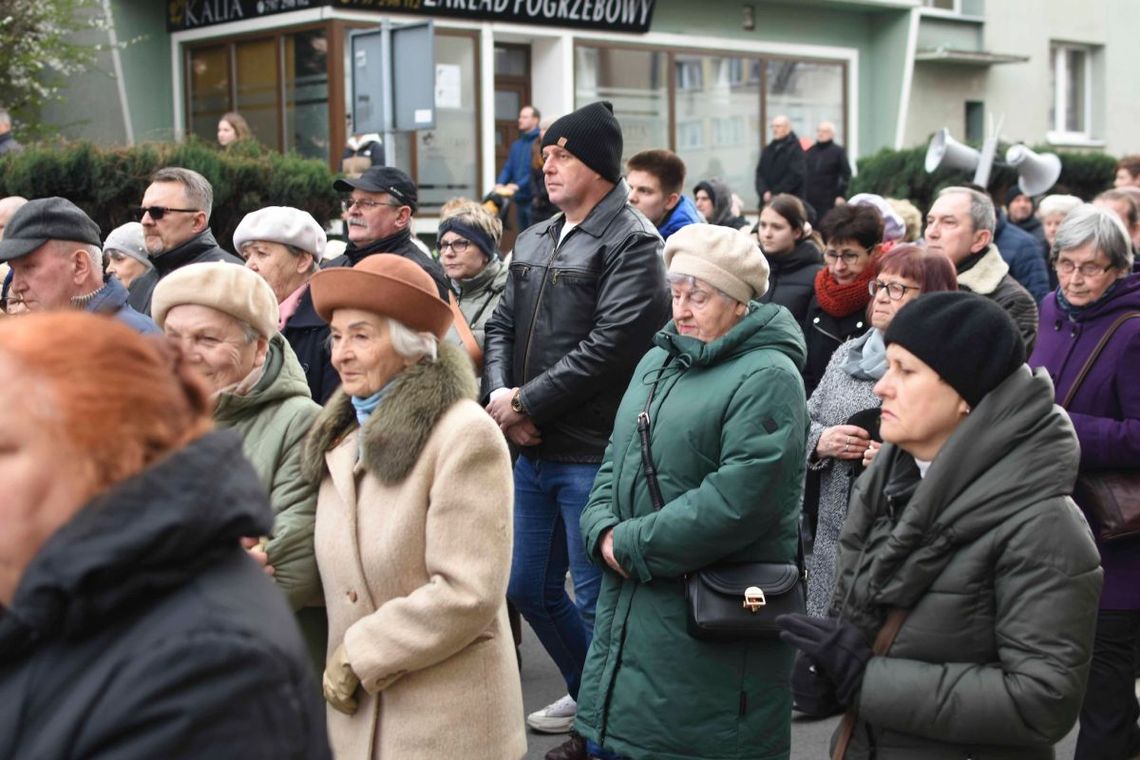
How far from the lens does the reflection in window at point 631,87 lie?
21.4m

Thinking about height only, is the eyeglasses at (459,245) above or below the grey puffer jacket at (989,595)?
above

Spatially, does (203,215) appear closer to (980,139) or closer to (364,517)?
(364,517)

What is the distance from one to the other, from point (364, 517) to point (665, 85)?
63.7 feet

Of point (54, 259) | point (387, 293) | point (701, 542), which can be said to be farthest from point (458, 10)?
point (387, 293)

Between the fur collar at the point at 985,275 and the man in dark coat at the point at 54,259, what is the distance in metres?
3.45

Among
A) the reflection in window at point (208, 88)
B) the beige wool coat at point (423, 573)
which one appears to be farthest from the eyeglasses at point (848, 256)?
the reflection in window at point (208, 88)

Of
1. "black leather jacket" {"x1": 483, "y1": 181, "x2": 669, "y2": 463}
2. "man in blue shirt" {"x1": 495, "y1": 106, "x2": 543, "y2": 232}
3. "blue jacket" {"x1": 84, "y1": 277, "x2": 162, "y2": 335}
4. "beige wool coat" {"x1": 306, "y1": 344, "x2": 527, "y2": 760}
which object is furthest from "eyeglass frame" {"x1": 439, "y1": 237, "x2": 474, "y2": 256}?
"man in blue shirt" {"x1": 495, "y1": 106, "x2": 543, "y2": 232}

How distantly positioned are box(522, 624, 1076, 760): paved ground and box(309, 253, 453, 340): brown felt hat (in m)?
2.41

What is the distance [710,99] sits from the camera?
2306 centimetres

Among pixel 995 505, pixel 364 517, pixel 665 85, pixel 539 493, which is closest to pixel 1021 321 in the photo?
pixel 539 493

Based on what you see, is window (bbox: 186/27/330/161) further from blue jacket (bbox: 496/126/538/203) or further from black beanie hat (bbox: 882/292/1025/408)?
black beanie hat (bbox: 882/292/1025/408)

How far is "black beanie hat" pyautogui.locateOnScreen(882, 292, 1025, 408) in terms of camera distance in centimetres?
344

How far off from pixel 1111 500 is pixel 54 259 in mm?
3852

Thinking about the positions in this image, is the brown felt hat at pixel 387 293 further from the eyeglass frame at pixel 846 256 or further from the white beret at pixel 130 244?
the white beret at pixel 130 244
